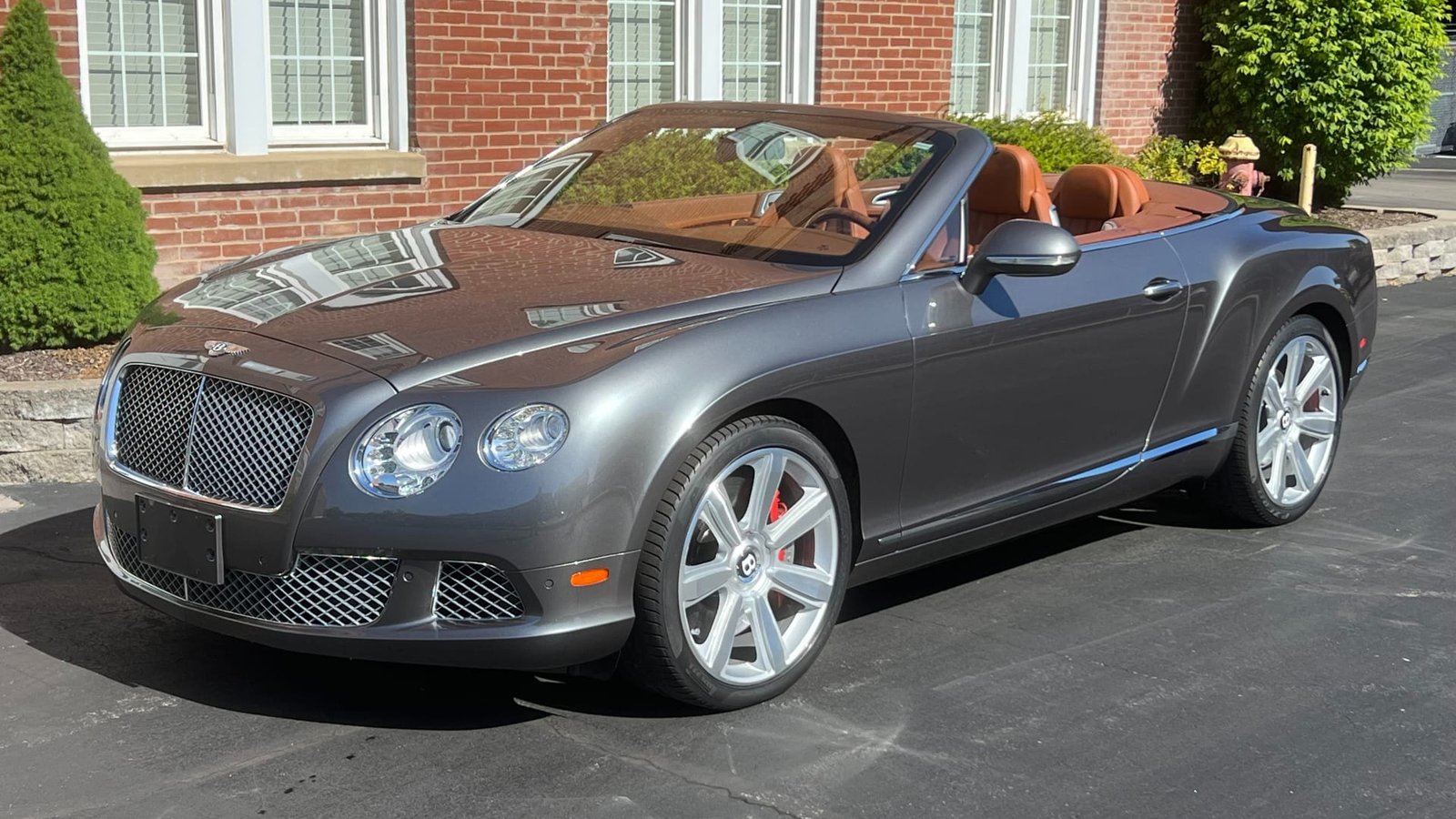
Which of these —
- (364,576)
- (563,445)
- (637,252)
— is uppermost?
(637,252)

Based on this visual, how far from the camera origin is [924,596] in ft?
18.1

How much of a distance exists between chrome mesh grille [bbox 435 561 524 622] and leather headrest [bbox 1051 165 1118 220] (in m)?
2.92

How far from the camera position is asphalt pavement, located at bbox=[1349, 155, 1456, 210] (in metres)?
19.6

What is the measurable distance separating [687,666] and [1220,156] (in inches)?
462

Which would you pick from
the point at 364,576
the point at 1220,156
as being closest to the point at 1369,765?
the point at 364,576

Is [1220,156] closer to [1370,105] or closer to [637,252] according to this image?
[1370,105]

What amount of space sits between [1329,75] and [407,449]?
1286 centimetres

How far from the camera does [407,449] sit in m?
3.96

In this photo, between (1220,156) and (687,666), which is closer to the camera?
(687,666)

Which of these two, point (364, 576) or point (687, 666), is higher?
point (364, 576)

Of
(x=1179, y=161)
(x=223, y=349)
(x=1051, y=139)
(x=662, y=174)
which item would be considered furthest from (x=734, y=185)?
(x=1179, y=161)

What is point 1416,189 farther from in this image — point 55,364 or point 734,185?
point 734,185

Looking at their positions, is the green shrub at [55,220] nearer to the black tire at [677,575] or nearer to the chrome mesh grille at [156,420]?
the chrome mesh grille at [156,420]

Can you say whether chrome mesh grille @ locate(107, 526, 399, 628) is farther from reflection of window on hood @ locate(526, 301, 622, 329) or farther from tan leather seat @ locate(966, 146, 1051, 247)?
tan leather seat @ locate(966, 146, 1051, 247)
